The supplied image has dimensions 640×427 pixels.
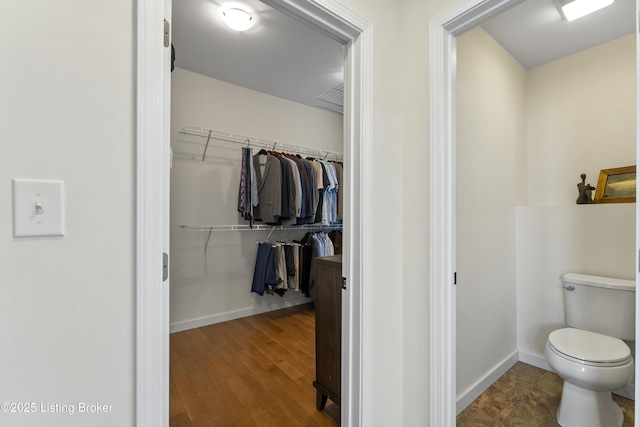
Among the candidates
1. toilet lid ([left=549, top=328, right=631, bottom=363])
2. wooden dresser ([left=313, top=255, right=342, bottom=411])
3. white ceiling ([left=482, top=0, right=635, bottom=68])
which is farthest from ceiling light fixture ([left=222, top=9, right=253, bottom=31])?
toilet lid ([left=549, top=328, right=631, bottom=363])

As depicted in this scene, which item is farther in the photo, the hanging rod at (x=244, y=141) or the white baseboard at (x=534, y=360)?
the hanging rod at (x=244, y=141)

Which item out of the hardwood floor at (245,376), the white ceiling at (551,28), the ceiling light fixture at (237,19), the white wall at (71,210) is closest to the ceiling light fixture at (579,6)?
the white ceiling at (551,28)

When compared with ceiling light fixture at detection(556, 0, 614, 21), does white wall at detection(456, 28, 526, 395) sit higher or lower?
lower

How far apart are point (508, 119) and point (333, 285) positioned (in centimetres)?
196

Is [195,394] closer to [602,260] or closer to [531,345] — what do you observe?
[531,345]

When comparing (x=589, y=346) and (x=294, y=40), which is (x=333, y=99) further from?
(x=589, y=346)

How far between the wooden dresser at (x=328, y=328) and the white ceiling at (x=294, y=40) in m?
1.37

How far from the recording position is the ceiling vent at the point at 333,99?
3260 millimetres

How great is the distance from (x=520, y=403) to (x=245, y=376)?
1.85 metres

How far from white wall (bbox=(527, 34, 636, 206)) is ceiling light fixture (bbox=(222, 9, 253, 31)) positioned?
244 centimetres

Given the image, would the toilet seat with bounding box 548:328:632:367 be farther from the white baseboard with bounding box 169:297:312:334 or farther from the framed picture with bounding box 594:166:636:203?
the white baseboard with bounding box 169:297:312:334

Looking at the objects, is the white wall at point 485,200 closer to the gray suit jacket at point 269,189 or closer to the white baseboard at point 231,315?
the gray suit jacket at point 269,189

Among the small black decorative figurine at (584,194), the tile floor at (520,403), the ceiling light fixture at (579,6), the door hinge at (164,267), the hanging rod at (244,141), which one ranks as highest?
the ceiling light fixture at (579,6)

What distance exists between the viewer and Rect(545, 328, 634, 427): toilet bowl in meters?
1.43
